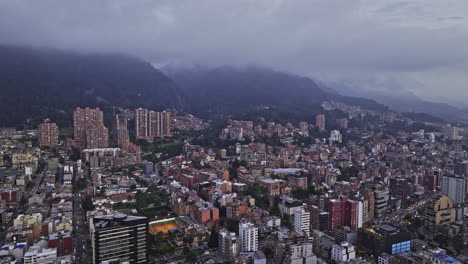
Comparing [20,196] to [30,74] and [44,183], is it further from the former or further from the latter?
[30,74]

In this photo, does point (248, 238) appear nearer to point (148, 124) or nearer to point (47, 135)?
point (47, 135)

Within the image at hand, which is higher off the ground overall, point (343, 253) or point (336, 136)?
point (336, 136)

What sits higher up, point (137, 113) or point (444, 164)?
point (137, 113)

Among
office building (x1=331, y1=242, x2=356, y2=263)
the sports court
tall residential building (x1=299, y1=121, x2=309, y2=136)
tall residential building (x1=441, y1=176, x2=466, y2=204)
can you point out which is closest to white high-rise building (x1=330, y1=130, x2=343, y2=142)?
tall residential building (x1=299, y1=121, x2=309, y2=136)

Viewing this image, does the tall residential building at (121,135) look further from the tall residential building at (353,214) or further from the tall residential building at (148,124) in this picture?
the tall residential building at (353,214)

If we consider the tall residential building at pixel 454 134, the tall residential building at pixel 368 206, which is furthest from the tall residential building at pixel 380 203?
the tall residential building at pixel 454 134

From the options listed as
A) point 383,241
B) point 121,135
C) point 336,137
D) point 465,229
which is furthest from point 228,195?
point 336,137

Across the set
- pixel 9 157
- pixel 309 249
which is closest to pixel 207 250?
pixel 309 249
